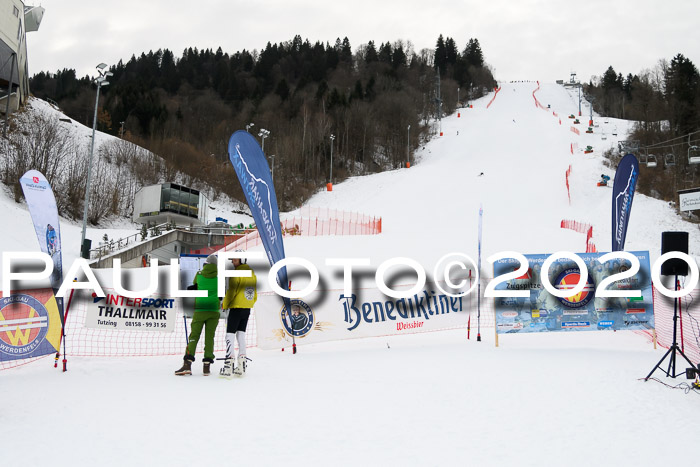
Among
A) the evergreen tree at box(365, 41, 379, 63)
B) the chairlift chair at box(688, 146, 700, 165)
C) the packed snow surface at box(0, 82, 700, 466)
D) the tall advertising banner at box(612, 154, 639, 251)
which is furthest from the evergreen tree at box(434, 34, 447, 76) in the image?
the packed snow surface at box(0, 82, 700, 466)

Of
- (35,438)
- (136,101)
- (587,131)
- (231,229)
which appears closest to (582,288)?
(35,438)

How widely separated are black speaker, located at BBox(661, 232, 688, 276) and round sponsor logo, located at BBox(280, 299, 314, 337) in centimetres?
560

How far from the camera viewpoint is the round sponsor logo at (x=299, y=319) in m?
9.19

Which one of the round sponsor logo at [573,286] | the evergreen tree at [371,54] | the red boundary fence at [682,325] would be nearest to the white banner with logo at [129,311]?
the round sponsor logo at [573,286]

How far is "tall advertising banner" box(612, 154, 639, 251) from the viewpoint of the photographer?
12023mm

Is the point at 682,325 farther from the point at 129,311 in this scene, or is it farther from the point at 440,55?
the point at 440,55

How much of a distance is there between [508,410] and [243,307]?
3.53 metres

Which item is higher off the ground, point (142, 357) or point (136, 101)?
point (136, 101)

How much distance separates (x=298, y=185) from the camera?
2345 inches

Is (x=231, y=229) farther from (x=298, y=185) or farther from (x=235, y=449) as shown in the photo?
(x=235, y=449)

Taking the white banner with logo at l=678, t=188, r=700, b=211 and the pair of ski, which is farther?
the white banner with logo at l=678, t=188, r=700, b=211

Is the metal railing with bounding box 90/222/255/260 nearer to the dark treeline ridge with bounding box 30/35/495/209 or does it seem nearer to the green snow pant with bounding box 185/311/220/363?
the dark treeline ridge with bounding box 30/35/495/209

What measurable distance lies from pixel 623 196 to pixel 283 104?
79983 millimetres

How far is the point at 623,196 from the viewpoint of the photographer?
12070mm
